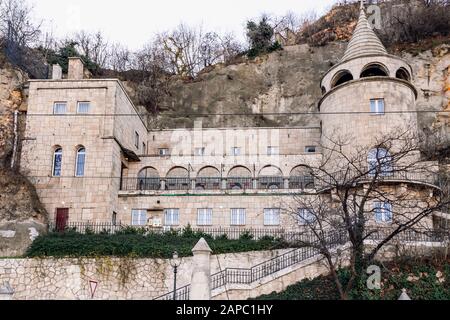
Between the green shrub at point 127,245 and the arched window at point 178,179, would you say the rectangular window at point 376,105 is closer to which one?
the green shrub at point 127,245

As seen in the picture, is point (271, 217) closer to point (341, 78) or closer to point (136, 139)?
point (341, 78)

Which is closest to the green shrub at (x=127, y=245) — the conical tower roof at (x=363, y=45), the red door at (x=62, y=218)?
the red door at (x=62, y=218)

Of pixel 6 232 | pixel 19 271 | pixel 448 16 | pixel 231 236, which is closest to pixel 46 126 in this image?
pixel 6 232

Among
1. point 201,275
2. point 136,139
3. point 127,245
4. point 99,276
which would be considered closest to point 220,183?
point 136,139

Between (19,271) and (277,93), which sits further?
(277,93)

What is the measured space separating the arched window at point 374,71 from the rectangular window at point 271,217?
10.5m

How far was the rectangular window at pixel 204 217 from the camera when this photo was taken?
110 feet

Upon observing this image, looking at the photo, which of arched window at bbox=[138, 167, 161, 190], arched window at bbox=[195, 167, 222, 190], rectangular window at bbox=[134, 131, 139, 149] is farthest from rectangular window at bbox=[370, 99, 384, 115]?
rectangular window at bbox=[134, 131, 139, 149]

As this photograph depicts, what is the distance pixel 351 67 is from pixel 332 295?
1722cm

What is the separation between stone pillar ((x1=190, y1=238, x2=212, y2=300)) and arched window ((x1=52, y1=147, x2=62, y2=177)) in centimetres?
1744

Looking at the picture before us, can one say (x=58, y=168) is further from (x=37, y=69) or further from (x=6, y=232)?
(x=37, y=69)

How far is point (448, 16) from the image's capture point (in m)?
52.0

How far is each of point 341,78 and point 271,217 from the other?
10.7 metres

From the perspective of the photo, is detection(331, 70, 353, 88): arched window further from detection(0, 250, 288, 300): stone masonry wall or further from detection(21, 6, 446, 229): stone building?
detection(0, 250, 288, 300): stone masonry wall
